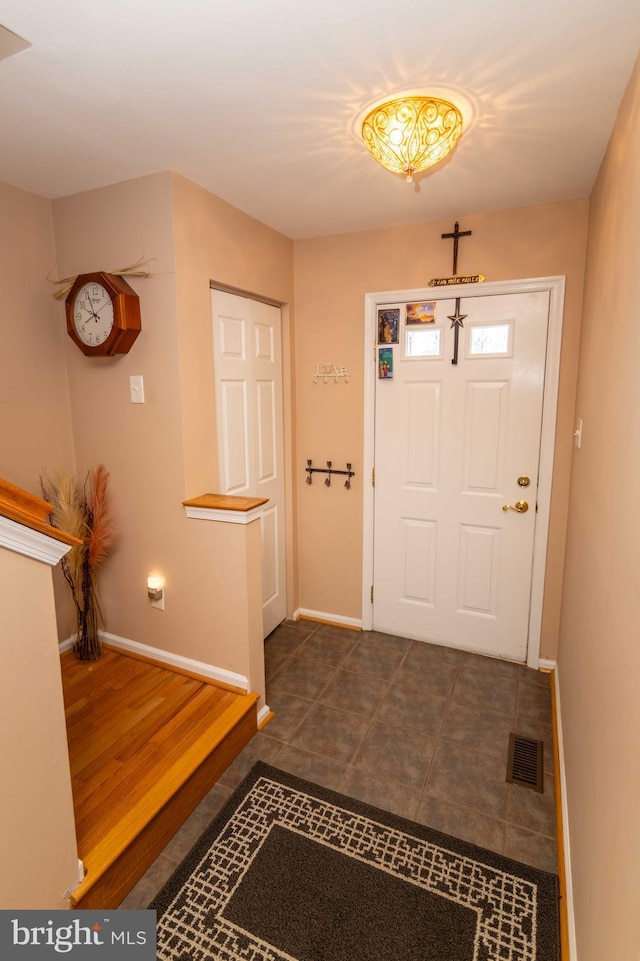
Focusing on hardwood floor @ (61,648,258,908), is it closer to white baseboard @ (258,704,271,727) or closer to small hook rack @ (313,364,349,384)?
white baseboard @ (258,704,271,727)

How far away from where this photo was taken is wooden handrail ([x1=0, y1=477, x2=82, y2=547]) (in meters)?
1.10

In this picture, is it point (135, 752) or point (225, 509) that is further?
point (225, 509)

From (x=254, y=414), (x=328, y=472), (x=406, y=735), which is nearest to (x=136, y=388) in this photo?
(x=254, y=414)

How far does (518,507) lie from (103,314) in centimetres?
232

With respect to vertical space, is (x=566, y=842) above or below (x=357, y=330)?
below

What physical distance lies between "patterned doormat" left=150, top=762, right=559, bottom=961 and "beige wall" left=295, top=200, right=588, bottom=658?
1448mm

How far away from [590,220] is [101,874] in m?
3.20

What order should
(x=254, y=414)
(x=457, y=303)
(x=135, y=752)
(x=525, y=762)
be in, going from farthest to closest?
(x=254, y=414), (x=457, y=303), (x=525, y=762), (x=135, y=752)

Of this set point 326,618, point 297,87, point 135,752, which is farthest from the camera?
point 326,618

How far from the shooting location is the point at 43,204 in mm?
2363

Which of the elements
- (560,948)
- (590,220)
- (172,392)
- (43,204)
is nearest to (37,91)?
(43,204)

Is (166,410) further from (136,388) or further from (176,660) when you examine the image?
(176,660)

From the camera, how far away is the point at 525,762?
6.91 feet

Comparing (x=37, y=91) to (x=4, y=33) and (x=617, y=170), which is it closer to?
(x=4, y=33)
